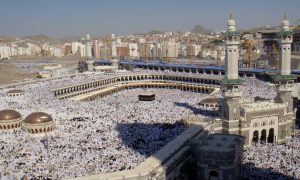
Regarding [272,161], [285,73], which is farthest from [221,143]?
[285,73]

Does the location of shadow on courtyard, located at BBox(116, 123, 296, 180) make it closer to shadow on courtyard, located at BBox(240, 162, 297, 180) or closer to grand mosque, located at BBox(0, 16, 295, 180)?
shadow on courtyard, located at BBox(240, 162, 297, 180)

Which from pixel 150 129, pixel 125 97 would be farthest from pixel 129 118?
pixel 125 97

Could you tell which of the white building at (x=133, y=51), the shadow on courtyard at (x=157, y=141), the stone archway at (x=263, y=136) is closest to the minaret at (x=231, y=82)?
the stone archway at (x=263, y=136)

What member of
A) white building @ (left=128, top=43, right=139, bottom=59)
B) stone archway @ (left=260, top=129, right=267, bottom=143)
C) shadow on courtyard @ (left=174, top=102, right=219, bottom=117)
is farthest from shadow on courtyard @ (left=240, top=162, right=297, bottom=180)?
white building @ (left=128, top=43, right=139, bottom=59)

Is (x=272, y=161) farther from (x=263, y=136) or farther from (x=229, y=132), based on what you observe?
(x=263, y=136)

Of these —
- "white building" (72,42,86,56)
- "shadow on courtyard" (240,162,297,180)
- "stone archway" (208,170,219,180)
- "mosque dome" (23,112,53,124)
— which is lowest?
"shadow on courtyard" (240,162,297,180)

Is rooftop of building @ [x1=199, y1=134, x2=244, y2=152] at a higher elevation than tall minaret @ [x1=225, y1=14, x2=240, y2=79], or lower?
lower

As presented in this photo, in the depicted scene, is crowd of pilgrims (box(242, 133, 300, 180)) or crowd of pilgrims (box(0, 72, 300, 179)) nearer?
crowd of pilgrims (box(0, 72, 300, 179))
